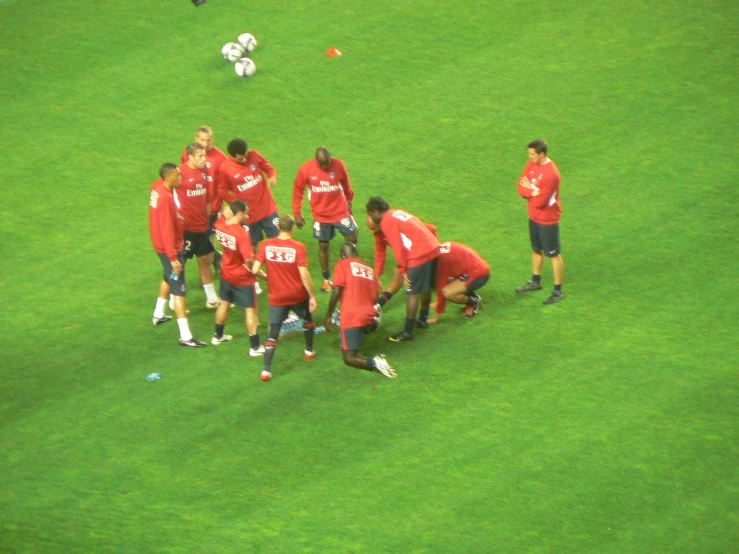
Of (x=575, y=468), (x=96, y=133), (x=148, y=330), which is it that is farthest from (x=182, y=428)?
(x=96, y=133)

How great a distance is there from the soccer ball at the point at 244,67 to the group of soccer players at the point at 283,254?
16.1 feet

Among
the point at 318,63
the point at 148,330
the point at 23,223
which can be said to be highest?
the point at 318,63

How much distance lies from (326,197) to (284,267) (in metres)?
1.85

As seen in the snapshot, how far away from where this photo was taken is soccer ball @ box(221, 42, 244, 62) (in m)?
18.2

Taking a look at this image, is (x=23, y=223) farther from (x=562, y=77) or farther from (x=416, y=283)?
(x=562, y=77)

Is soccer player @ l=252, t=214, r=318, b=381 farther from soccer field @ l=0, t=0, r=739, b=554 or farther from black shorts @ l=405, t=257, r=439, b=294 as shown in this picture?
black shorts @ l=405, t=257, r=439, b=294

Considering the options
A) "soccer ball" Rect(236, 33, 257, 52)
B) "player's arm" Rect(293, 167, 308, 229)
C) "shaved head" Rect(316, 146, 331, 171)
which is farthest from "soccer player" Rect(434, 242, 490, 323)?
"soccer ball" Rect(236, 33, 257, 52)

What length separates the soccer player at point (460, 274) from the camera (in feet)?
40.5

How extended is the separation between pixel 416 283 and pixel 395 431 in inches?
80.7

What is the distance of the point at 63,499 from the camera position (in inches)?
394

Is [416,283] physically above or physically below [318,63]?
below

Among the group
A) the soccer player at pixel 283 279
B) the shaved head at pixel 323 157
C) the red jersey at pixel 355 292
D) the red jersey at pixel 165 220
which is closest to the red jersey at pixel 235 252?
the soccer player at pixel 283 279

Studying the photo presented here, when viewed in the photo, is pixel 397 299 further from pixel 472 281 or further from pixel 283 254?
pixel 283 254

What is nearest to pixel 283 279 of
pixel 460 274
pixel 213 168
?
pixel 460 274
